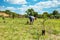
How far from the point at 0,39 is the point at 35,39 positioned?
2091mm

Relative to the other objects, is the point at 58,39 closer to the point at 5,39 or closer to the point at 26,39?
the point at 26,39

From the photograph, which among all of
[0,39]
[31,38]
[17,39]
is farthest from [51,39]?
[0,39]

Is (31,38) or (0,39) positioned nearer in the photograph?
(0,39)

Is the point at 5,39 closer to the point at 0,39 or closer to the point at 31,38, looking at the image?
the point at 0,39

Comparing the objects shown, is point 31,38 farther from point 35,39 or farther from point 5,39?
point 5,39

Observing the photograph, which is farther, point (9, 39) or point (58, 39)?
point (58, 39)

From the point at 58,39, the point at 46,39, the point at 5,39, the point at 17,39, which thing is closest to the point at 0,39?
the point at 5,39

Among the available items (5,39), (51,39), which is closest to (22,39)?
(5,39)

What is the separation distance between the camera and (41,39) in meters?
11.7

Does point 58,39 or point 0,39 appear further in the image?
point 58,39

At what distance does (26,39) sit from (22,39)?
28 cm

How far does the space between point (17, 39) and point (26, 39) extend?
0.56 metres

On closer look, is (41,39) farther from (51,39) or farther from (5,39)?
(5,39)

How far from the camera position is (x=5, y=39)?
11500mm
